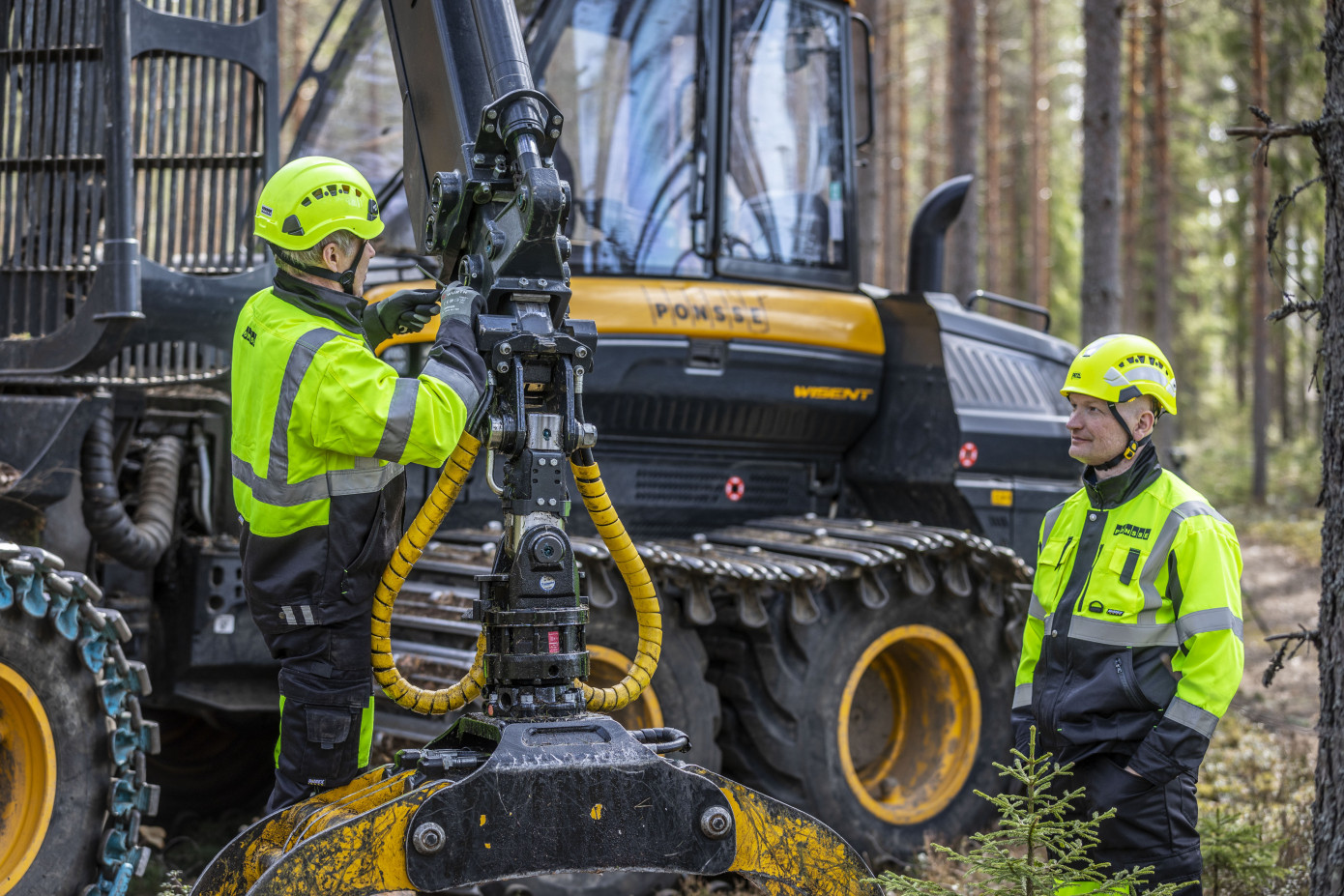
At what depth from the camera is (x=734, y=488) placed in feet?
21.6

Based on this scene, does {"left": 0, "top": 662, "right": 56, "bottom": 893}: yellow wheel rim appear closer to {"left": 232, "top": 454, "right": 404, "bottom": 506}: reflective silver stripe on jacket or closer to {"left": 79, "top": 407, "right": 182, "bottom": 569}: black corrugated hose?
{"left": 79, "top": 407, "right": 182, "bottom": 569}: black corrugated hose

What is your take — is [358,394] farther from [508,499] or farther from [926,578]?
[926,578]

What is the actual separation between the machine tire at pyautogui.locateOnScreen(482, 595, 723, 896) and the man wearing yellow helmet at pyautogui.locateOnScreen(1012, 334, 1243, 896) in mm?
1833

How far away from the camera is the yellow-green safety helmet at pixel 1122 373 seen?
155 inches

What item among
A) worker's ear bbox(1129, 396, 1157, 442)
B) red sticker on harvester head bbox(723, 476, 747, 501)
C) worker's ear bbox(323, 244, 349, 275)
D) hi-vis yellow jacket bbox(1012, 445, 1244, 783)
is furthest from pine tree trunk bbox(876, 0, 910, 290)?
worker's ear bbox(323, 244, 349, 275)

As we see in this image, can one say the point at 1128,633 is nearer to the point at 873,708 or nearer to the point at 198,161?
the point at 873,708

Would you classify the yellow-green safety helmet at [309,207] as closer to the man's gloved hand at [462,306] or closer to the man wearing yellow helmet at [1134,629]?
the man's gloved hand at [462,306]

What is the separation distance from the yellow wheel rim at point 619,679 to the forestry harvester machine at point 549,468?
0.02 meters

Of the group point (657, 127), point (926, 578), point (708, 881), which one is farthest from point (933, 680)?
point (657, 127)

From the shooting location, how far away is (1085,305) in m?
11.0

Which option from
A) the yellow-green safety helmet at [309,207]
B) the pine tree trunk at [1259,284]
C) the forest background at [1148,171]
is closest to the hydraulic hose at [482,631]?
the yellow-green safety helmet at [309,207]

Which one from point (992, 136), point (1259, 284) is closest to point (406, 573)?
point (1259, 284)

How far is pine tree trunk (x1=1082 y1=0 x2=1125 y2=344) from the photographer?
10844mm

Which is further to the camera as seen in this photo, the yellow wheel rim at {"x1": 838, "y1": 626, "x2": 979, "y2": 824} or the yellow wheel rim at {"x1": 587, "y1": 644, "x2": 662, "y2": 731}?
the yellow wheel rim at {"x1": 838, "y1": 626, "x2": 979, "y2": 824}
